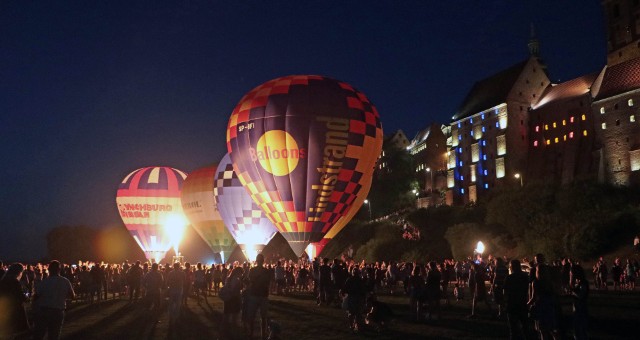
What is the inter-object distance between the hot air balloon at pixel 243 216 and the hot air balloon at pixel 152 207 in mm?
8049

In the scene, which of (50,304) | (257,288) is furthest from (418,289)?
(50,304)

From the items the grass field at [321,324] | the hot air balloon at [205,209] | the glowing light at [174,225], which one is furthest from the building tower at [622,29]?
the grass field at [321,324]

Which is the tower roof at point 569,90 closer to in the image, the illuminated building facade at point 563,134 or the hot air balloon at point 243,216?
the illuminated building facade at point 563,134

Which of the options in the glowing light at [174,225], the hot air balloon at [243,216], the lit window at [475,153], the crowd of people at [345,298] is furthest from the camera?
the lit window at [475,153]

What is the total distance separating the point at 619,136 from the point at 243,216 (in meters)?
37.9

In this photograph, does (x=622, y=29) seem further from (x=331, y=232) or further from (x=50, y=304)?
(x=50, y=304)

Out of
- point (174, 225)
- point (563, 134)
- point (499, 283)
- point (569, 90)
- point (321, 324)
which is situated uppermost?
point (569, 90)

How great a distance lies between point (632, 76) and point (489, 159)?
68.2ft

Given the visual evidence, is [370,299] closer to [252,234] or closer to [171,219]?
[252,234]

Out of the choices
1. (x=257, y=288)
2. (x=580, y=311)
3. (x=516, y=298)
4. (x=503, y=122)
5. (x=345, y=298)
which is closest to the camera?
(x=516, y=298)

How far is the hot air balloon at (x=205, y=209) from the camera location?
4266 centimetres

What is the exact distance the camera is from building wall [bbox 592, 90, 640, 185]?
2092 inches

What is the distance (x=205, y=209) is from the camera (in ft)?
140

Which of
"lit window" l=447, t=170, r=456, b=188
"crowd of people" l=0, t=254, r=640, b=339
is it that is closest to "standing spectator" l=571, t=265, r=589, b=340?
"crowd of people" l=0, t=254, r=640, b=339
